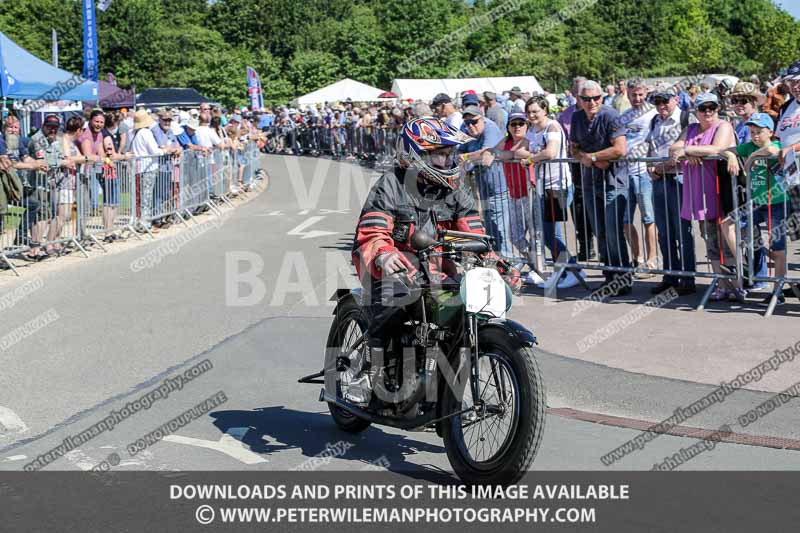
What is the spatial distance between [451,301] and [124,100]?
119 ft

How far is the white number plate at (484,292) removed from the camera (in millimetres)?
5367

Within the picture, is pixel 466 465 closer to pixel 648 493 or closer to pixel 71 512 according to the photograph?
pixel 648 493

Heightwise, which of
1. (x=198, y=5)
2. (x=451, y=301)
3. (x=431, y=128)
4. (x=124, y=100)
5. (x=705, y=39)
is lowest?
(x=451, y=301)

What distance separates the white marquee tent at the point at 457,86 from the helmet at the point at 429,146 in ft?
160

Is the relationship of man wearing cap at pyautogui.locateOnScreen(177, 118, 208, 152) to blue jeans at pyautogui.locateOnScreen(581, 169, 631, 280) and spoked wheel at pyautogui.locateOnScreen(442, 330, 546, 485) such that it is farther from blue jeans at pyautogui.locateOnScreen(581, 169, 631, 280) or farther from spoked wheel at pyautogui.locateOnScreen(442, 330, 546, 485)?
spoked wheel at pyautogui.locateOnScreen(442, 330, 546, 485)

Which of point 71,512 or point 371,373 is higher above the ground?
point 371,373

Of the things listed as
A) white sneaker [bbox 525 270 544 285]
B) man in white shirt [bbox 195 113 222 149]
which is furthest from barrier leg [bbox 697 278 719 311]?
man in white shirt [bbox 195 113 222 149]

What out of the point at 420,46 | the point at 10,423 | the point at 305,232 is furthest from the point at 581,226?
the point at 420,46

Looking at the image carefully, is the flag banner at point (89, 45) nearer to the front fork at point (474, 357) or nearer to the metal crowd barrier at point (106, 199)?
the metal crowd barrier at point (106, 199)

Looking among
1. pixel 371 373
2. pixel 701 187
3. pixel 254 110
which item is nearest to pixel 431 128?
pixel 371 373

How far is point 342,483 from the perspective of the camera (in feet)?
18.6

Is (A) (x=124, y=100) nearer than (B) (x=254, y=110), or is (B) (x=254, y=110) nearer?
(A) (x=124, y=100)

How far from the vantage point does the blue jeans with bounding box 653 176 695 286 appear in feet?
36.0

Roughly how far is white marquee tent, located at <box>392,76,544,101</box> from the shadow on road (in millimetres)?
47802
